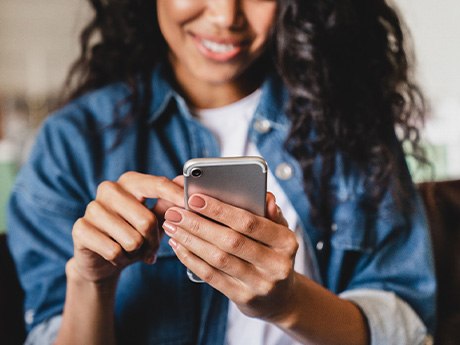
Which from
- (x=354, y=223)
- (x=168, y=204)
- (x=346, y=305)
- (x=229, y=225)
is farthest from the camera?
(x=354, y=223)

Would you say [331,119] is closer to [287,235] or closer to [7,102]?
[287,235]

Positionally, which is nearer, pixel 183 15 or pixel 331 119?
pixel 183 15

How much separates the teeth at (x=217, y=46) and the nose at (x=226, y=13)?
Result: 0.03 meters

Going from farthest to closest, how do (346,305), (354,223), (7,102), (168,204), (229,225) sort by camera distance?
(7,102) → (354,223) → (346,305) → (168,204) → (229,225)

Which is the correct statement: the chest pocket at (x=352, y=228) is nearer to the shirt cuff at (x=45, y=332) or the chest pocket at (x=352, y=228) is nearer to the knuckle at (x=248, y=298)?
the knuckle at (x=248, y=298)

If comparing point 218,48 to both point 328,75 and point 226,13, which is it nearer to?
point 226,13

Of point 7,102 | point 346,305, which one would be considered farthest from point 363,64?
point 7,102

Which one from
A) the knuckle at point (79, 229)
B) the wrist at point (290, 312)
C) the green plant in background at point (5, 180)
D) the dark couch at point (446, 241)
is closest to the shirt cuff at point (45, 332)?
the knuckle at point (79, 229)

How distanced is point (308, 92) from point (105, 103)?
33cm

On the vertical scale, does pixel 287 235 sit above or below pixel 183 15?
below

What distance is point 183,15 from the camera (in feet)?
2.56

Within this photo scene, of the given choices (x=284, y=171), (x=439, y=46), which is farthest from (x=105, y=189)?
(x=439, y=46)

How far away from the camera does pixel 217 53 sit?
81 centimetres

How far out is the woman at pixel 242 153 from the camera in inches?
30.7
